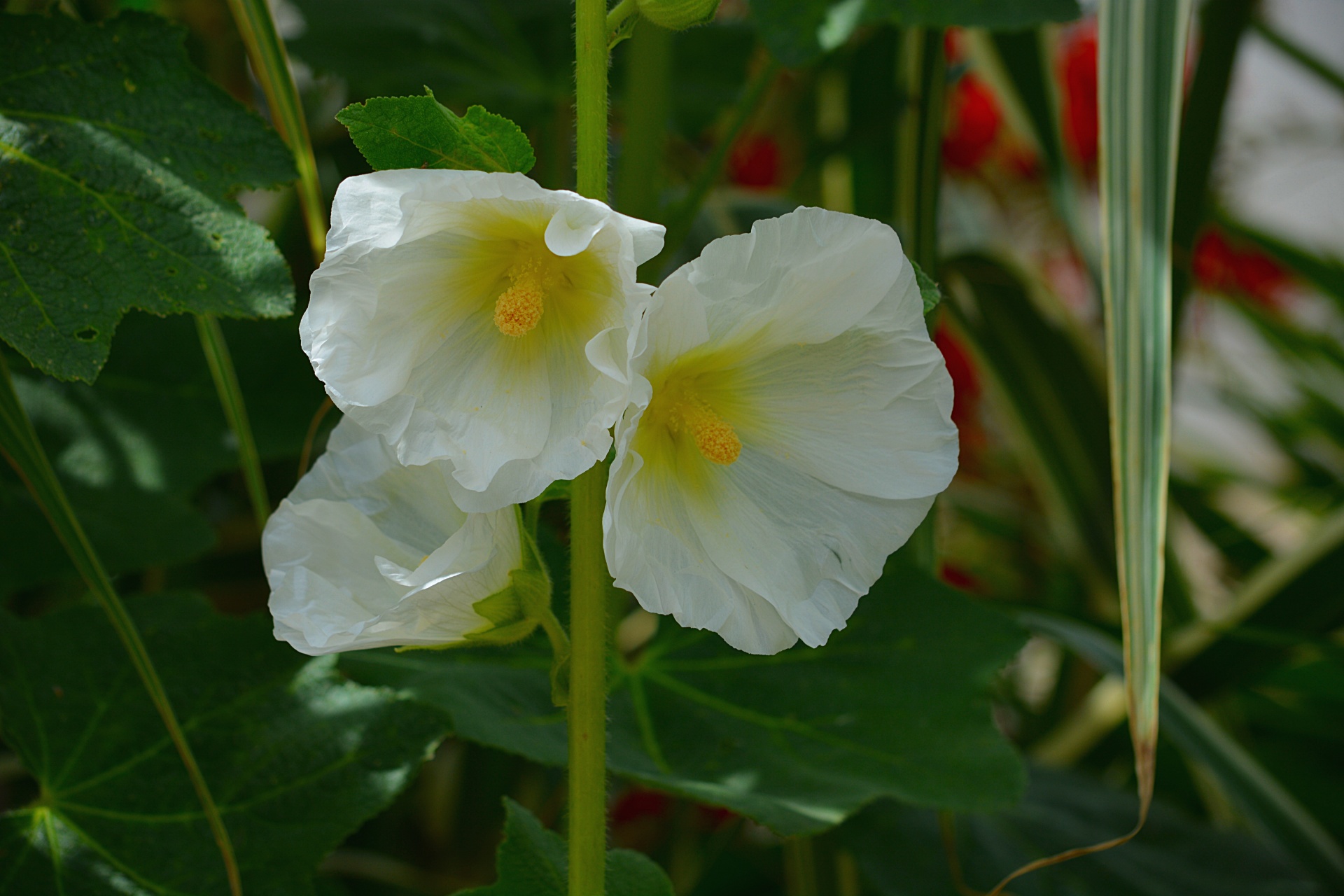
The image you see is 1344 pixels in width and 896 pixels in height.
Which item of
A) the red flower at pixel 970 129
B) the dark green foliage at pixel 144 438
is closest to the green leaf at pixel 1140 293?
the dark green foliage at pixel 144 438

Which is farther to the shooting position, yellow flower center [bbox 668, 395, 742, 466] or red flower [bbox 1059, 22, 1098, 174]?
red flower [bbox 1059, 22, 1098, 174]

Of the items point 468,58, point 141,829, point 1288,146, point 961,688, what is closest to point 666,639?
point 961,688

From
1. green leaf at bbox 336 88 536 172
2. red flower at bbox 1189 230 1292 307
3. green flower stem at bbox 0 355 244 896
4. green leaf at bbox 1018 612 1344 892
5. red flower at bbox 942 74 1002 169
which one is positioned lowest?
red flower at bbox 1189 230 1292 307

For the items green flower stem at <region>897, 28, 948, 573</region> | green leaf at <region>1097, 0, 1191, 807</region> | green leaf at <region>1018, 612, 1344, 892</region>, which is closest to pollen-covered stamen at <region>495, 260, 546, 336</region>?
green leaf at <region>1097, 0, 1191, 807</region>

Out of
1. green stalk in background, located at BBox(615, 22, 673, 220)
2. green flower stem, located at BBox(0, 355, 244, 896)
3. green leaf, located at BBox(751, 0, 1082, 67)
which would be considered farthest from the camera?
green stalk in background, located at BBox(615, 22, 673, 220)

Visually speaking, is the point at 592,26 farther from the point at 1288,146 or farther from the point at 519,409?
the point at 1288,146

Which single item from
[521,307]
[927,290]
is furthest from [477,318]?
[927,290]

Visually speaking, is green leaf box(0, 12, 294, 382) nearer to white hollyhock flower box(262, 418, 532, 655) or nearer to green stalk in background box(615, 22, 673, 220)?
white hollyhock flower box(262, 418, 532, 655)
